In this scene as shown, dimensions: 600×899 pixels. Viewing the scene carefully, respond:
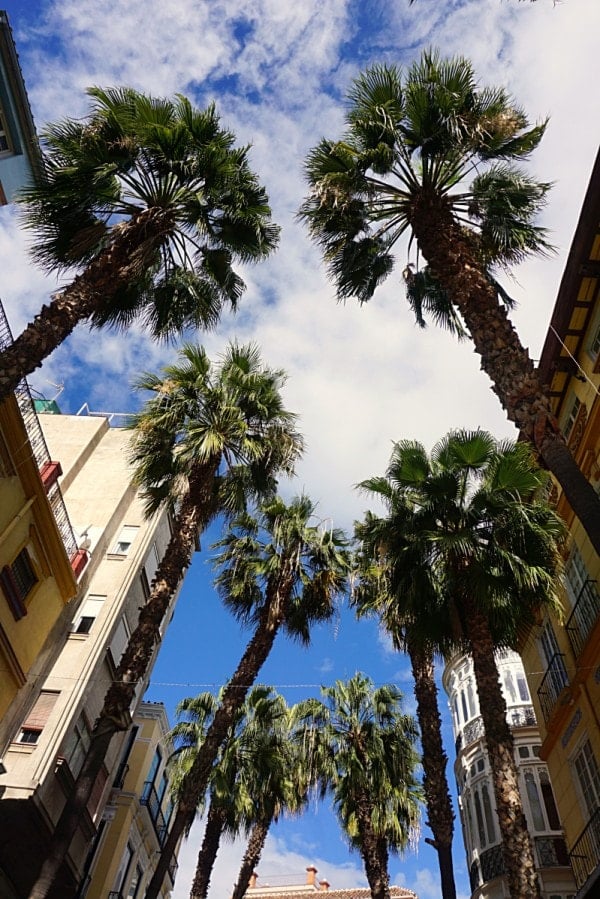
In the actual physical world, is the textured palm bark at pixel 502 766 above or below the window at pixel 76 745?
below

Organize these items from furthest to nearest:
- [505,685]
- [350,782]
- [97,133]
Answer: [505,685], [350,782], [97,133]

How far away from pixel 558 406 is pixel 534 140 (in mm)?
7039

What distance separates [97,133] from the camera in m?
12.3

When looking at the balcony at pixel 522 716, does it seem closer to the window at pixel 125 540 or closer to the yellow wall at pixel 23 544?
the window at pixel 125 540

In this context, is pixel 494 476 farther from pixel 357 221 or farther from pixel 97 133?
pixel 97 133

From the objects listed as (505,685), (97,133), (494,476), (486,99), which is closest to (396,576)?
(494,476)

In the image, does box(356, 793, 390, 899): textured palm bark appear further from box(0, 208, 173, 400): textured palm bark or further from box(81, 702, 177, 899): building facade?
box(0, 208, 173, 400): textured palm bark

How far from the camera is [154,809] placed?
2692cm

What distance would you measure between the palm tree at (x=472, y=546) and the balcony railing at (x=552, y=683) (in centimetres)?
326

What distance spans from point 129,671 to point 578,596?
10.3m

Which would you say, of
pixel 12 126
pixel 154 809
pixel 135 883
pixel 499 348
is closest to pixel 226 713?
pixel 499 348

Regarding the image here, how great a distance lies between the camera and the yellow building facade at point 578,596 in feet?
44.3

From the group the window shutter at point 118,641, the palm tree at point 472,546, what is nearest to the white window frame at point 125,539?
the window shutter at point 118,641

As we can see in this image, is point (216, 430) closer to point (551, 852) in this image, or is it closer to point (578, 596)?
point (578, 596)
